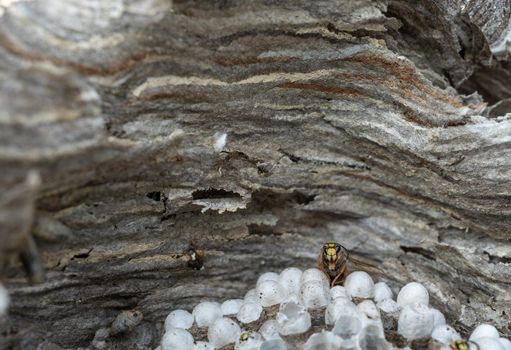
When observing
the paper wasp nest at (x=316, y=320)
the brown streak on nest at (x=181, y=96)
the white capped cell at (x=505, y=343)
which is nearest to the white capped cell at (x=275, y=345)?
the paper wasp nest at (x=316, y=320)

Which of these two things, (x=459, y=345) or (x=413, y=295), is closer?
(x=459, y=345)

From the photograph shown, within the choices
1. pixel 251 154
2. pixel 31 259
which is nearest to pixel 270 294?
pixel 251 154

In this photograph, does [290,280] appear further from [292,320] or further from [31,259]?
[31,259]

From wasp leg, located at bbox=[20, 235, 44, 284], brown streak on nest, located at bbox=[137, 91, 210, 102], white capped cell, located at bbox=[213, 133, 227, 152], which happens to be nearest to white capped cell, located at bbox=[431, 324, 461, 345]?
white capped cell, located at bbox=[213, 133, 227, 152]

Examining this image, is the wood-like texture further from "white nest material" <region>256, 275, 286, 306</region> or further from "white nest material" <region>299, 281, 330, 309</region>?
"white nest material" <region>299, 281, 330, 309</region>

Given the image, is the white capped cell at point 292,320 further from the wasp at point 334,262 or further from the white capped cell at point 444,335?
the white capped cell at point 444,335

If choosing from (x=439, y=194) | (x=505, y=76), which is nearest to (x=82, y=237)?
(x=439, y=194)

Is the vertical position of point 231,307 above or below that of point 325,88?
below
